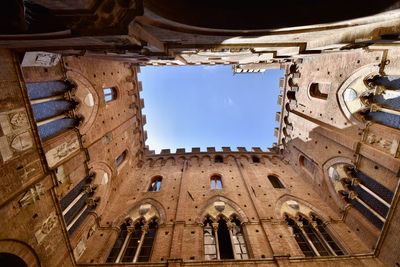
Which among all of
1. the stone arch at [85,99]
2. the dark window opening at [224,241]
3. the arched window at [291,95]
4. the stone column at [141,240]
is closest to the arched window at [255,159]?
the arched window at [291,95]

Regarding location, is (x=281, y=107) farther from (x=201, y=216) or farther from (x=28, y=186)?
(x=28, y=186)

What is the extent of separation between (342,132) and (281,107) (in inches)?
262

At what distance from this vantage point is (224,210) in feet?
35.8

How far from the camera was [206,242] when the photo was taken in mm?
9180

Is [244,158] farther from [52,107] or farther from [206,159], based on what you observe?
[52,107]

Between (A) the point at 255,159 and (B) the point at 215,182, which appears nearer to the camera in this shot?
(B) the point at 215,182

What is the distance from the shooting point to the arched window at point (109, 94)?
38.5 feet

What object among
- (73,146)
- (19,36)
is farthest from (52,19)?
(73,146)

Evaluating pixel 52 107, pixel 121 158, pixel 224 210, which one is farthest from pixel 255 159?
pixel 52 107

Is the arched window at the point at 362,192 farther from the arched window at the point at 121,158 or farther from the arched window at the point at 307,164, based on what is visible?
the arched window at the point at 121,158

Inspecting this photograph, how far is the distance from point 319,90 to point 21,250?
→ 14.4m

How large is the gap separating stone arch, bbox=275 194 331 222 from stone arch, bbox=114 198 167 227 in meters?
5.58

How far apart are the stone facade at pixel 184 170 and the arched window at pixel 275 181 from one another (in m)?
0.10

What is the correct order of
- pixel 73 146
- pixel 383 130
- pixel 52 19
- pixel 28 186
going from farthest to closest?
pixel 73 146 < pixel 383 130 < pixel 28 186 < pixel 52 19
